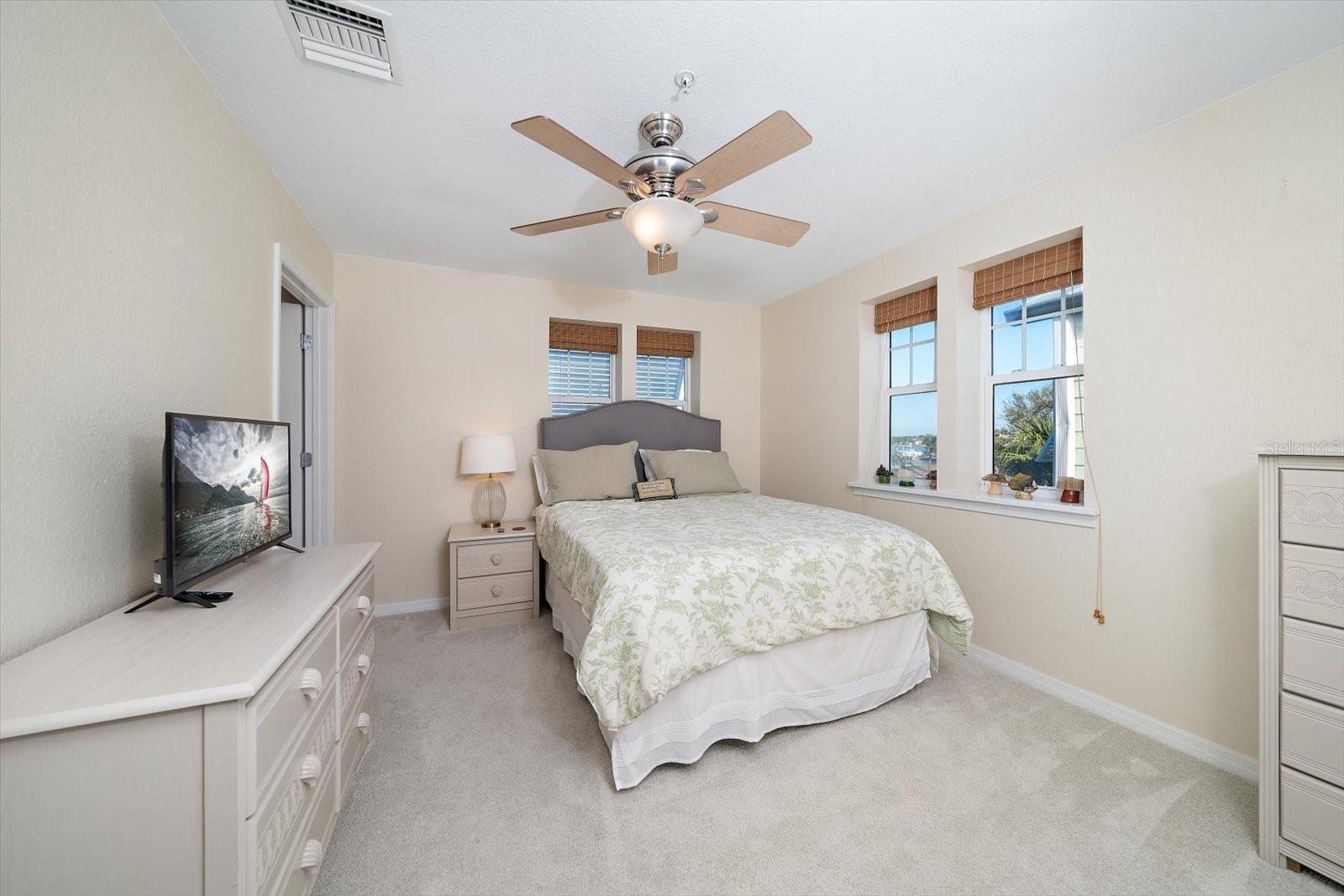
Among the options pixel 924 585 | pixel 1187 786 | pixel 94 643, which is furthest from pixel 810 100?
pixel 1187 786

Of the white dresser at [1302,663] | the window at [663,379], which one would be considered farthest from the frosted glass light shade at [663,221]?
the window at [663,379]

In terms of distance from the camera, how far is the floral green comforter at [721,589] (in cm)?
165

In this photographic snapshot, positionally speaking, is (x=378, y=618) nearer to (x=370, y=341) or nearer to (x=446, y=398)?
(x=446, y=398)

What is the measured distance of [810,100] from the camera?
5.93ft

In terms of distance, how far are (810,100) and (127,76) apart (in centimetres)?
205

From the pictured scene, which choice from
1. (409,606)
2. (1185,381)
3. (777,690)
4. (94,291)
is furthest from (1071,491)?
(409,606)

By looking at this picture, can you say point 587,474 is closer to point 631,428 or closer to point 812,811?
point 631,428

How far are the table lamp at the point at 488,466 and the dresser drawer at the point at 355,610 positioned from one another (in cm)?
146

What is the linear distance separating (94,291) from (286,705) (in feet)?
3.60

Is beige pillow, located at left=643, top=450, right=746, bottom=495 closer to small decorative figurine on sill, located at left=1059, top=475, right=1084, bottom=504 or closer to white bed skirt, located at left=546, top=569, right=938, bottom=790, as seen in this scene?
white bed skirt, located at left=546, top=569, right=938, bottom=790

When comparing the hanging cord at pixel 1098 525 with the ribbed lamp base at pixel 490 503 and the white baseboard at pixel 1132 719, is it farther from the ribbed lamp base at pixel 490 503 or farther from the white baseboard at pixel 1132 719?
the ribbed lamp base at pixel 490 503

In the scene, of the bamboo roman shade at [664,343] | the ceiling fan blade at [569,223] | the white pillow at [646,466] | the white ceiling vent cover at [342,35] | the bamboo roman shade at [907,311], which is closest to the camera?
the white ceiling vent cover at [342,35]

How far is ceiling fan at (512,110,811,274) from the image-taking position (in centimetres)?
149

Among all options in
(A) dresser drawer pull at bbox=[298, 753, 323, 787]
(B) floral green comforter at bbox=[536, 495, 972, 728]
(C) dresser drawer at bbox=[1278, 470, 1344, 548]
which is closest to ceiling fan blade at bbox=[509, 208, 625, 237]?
(B) floral green comforter at bbox=[536, 495, 972, 728]
